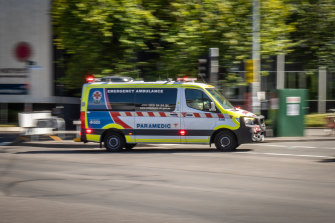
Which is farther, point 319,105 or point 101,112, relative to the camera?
point 319,105

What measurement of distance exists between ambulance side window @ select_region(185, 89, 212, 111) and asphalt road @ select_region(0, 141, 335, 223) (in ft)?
4.18

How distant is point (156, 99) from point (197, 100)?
46.2 inches

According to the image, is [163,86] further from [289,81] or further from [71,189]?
[289,81]

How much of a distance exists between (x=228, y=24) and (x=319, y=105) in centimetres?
1549

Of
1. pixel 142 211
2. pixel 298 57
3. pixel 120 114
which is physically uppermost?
pixel 298 57

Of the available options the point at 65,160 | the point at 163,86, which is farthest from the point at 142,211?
the point at 163,86

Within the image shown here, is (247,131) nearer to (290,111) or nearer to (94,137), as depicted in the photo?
(94,137)

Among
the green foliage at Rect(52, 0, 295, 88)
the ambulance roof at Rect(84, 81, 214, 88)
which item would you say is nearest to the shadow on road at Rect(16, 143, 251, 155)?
the ambulance roof at Rect(84, 81, 214, 88)

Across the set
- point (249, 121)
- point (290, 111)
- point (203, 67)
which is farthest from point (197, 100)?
point (290, 111)

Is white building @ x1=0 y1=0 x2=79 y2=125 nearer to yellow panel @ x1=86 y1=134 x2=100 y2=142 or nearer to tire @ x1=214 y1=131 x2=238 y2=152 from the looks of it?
yellow panel @ x1=86 y1=134 x2=100 y2=142

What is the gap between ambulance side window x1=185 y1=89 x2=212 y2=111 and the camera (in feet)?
49.0

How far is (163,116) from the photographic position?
15156mm

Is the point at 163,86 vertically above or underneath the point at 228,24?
underneath

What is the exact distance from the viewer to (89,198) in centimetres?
803
